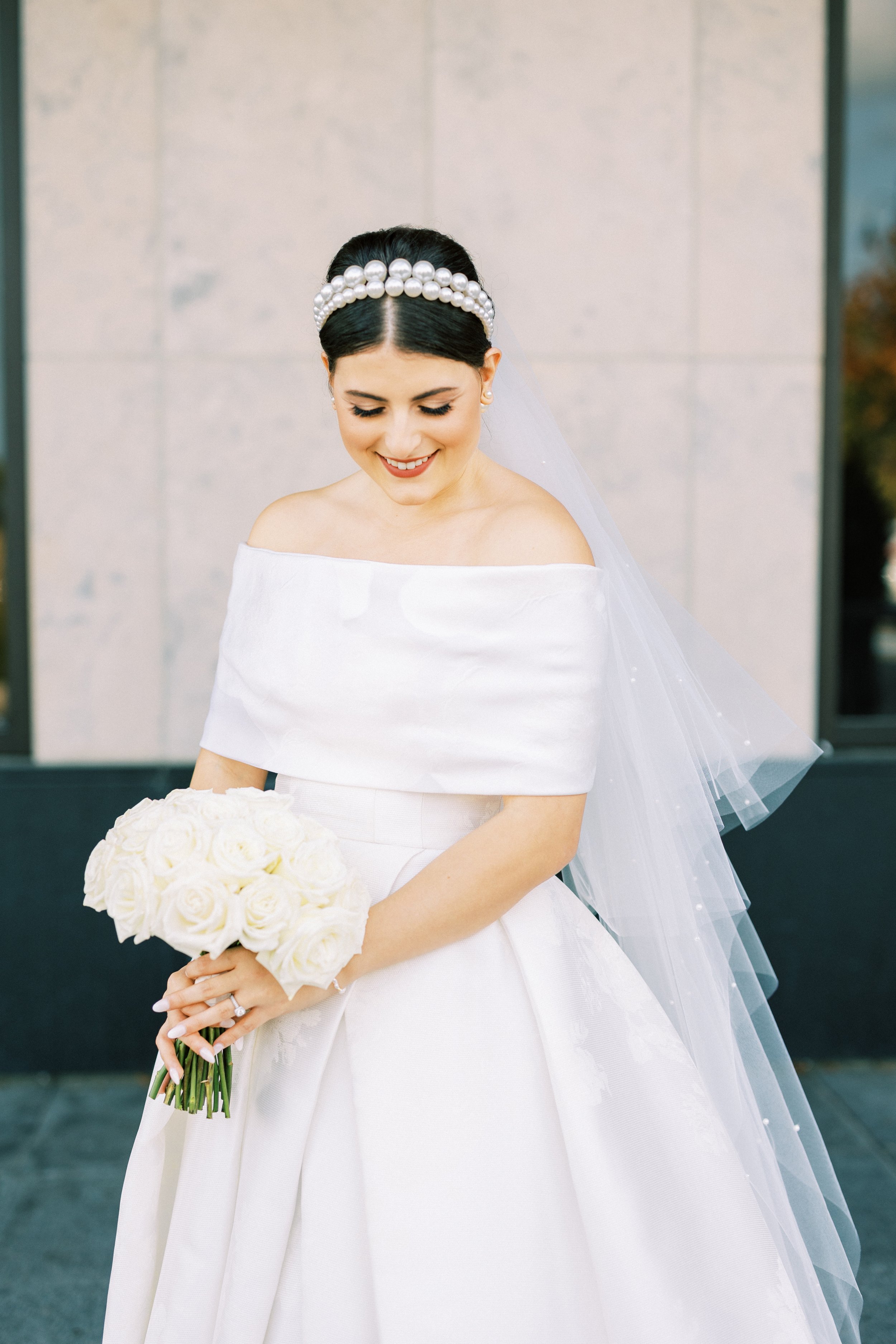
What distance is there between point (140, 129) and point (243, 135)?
339 mm

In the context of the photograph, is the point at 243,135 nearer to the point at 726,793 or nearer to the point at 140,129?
the point at 140,129

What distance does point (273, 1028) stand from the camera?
1.70 m

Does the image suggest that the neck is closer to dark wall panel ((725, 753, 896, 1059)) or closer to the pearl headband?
the pearl headband

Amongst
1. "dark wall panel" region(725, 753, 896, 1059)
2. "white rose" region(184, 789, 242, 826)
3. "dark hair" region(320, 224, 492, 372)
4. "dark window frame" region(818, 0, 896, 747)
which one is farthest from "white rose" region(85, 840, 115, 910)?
"dark window frame" region(818, 0, 896, 747)

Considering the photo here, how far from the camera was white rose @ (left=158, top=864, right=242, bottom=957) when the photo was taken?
1.38 m

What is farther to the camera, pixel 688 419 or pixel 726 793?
pixel 688 419

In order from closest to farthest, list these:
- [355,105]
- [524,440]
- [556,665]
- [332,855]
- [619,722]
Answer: [332,855] < [556,665] < [619,722] < [524,440] < [355,105]

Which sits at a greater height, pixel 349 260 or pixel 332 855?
pixel 349 260

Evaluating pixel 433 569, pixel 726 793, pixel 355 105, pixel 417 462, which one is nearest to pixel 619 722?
pixel 726 793

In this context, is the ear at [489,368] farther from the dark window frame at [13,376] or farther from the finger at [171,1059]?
the dark window frame at [13,376]

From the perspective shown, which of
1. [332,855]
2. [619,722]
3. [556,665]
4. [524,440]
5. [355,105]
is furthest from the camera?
[355,105]

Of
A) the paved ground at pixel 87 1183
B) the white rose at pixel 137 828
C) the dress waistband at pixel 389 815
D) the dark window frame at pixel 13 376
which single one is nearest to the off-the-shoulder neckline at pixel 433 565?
the dress waistband at pixel 389 815

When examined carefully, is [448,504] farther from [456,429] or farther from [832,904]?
[832,904]

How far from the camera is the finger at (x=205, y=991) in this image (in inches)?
58.4
